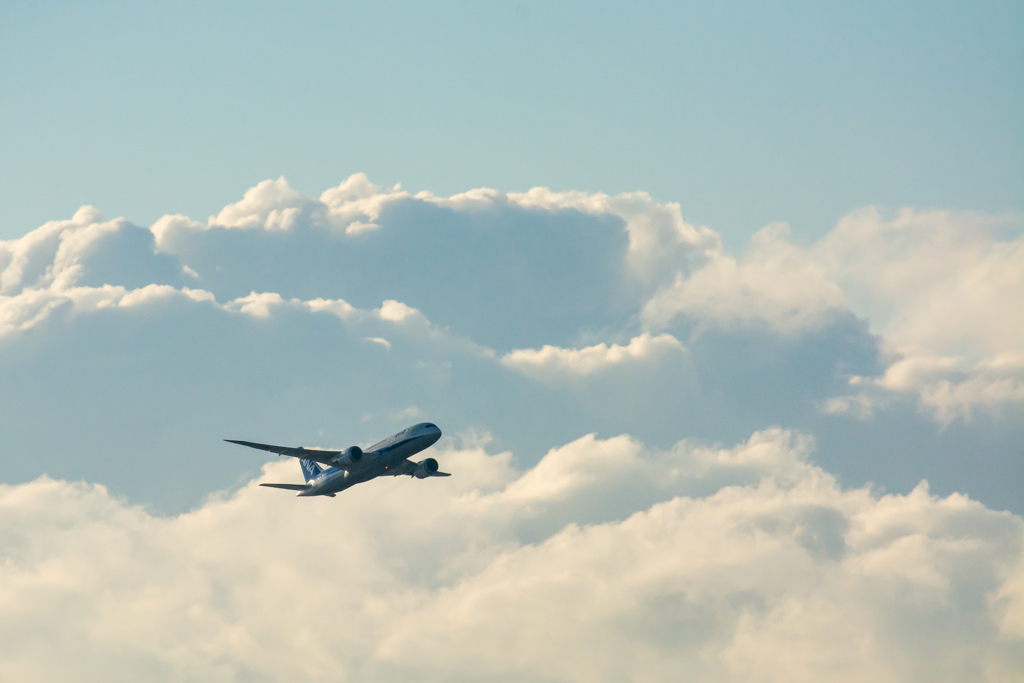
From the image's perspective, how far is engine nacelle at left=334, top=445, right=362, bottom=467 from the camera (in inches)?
4486

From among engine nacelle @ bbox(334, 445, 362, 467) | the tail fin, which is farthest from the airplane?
the tail fin

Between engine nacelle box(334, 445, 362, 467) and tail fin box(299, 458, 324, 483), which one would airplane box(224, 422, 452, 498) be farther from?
tail fin box(299, 458, 324, 483)

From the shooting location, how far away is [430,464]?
127 m

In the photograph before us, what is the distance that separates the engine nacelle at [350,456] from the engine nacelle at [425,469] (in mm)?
13972

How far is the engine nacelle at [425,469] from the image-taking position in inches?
4985

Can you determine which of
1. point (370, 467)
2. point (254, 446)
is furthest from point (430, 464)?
point (254, 446)

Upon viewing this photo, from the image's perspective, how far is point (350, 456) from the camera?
374 ft

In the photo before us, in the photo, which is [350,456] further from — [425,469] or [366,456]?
[425,469]

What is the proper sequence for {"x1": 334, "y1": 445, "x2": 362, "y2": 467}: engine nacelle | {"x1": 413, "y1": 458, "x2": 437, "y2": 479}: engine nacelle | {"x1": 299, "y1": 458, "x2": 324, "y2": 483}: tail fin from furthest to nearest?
{"x1": 299, "y1": 458, "x2": 324, "y2": 483}: tail fin → {"x1": 413, "y1": 458, "x2": 437, "y2": 479}: engine nacelle → {"x1": 334, "y1": 445, "x2": 362, "y2": 467}: engine nacelle

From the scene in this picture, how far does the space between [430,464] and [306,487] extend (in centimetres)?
1678

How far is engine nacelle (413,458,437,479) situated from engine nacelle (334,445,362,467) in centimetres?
1397

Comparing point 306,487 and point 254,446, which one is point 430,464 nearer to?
point 306,487

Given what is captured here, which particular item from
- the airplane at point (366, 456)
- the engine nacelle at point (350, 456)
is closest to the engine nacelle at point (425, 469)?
the airplane at point (366, 456)

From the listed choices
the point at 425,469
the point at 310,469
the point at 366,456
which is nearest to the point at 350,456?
the point at 366,456
